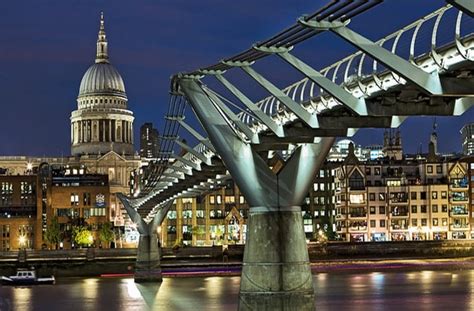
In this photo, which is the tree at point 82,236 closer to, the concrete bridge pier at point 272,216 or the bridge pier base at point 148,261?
the bridge pier base at point 148,261

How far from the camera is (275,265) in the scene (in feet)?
121

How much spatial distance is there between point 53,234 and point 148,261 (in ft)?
183

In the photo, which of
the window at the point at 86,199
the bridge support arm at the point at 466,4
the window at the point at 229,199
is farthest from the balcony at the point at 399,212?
the bridge support arm at the point at 466,4

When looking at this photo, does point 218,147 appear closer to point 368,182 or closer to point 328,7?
point 328,7

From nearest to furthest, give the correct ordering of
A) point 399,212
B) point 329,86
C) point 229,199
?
1. point 329,86
2. point 399,212
3. point 229,199

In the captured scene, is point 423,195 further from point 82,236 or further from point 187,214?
point 82,236

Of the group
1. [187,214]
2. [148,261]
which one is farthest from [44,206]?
[148,261]

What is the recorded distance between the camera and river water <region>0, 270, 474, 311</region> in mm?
63906

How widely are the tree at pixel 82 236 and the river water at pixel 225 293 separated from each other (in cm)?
4927

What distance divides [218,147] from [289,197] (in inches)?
126

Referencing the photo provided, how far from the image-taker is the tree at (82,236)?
14650 centimetres

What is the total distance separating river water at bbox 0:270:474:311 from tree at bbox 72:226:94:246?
4927 centimetres

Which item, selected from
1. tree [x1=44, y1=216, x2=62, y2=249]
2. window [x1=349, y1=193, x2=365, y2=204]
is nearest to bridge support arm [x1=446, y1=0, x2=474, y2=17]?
window [x1=349, y1=193, x2=365, y2=204]

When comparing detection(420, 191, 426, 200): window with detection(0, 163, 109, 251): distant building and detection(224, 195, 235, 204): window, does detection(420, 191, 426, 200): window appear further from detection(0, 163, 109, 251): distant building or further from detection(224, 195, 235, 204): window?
detection(0, 163, 109, 251): distant building
